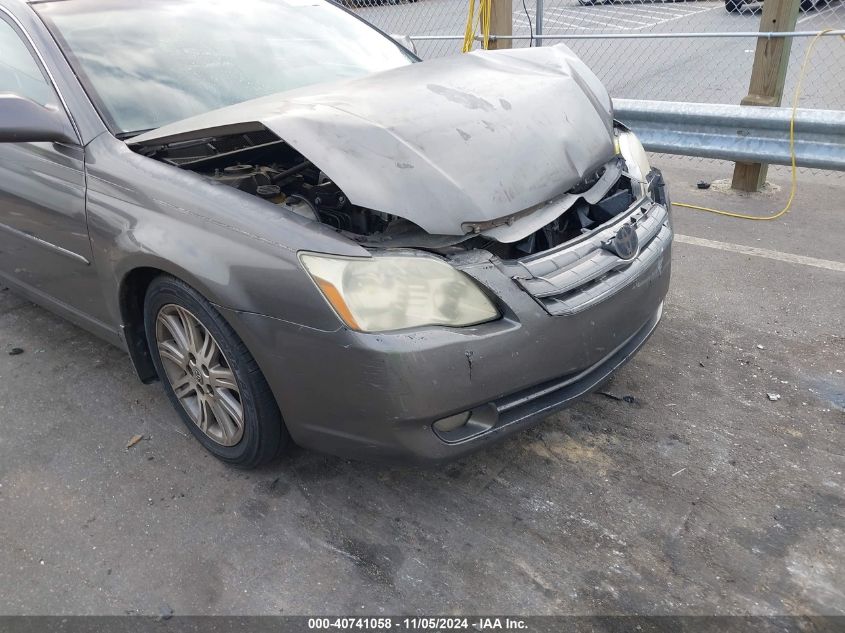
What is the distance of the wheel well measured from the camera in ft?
8.68

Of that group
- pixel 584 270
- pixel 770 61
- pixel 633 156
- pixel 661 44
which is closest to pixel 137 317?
pixel 584 270

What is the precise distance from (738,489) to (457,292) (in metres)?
1.22

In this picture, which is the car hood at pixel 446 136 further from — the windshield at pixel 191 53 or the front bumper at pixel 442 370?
the windshield at pixel 191 53

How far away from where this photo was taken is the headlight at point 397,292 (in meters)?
2.04

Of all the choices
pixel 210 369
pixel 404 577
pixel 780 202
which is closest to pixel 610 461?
pixel 404 577

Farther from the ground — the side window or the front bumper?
the side window

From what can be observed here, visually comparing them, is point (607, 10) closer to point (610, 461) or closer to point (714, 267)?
point (714, 267)

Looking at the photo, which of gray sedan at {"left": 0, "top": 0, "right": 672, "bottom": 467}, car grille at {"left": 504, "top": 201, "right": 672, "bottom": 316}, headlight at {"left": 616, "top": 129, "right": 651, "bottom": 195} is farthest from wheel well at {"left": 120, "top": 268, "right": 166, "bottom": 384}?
headlight at {"left": 616, "top": 129, "right": 651, "bottom": 195}

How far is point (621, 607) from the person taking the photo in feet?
6.63

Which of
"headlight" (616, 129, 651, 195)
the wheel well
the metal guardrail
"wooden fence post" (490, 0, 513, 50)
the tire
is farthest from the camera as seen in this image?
"wooden fence post" (490, 0, 513, 50)

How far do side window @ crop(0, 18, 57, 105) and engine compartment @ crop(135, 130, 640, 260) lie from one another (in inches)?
25.1

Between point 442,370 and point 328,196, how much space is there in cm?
81

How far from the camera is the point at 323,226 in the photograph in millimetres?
2197

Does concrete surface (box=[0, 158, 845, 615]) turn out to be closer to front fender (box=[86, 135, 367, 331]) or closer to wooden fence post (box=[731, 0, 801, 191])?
front fender (box=[86, 135, 367, 331])
